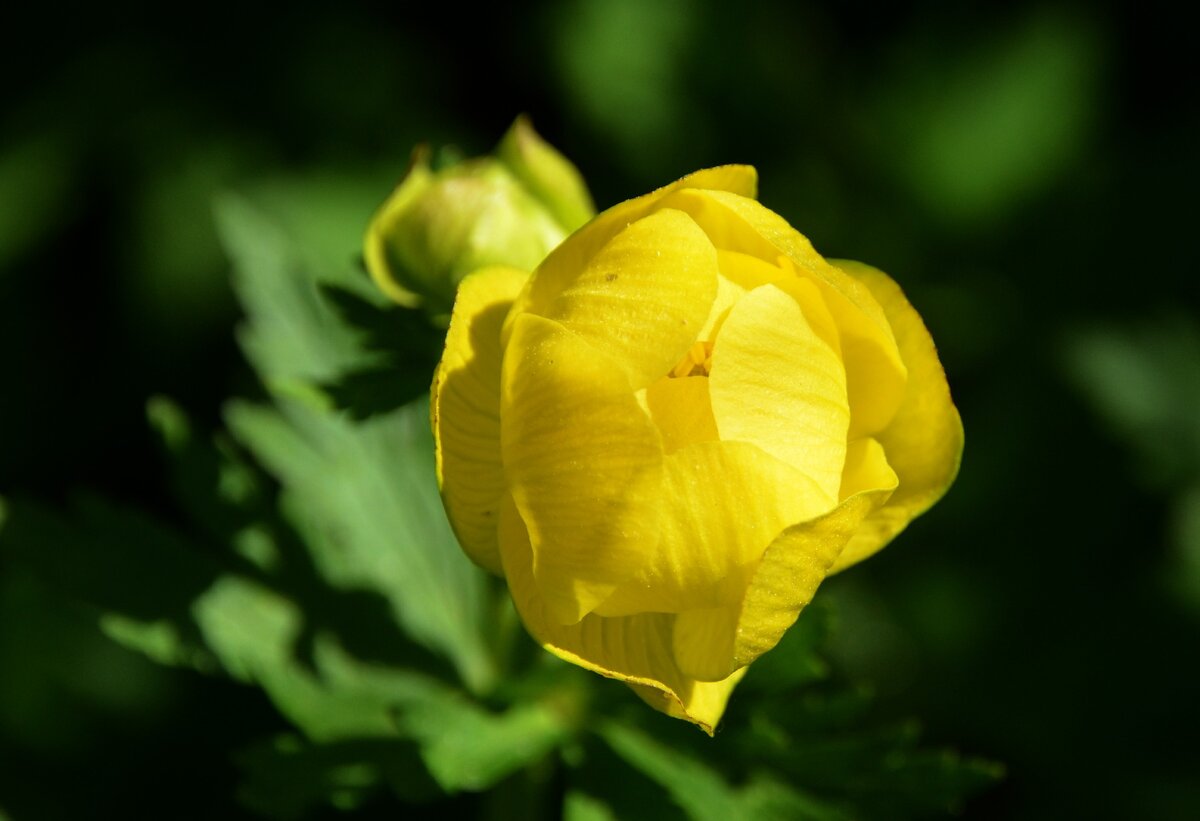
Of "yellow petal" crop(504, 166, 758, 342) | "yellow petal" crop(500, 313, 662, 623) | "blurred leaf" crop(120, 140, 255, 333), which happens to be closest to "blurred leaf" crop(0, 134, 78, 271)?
"blurred leaf" crop(120, 140, 255, 333)

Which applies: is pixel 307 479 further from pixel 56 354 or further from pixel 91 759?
pixel 56 354

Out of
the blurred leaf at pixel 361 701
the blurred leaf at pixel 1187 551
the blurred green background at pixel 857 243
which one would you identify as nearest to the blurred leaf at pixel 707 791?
the blurred leaf at pixel 361 701

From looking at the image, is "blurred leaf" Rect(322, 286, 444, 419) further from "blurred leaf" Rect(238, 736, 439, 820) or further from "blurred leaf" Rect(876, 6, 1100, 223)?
"blurred leaf" Rect(876, 6, 1100, 223)

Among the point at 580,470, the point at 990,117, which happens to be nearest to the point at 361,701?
the point at 580,470

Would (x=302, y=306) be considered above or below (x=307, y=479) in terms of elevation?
above

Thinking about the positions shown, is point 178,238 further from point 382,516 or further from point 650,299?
point 650,299

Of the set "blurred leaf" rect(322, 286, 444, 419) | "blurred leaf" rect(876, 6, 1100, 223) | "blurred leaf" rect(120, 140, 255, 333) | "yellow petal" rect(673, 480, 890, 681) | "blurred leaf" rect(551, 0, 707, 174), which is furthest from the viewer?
"blurred leaf" rect(876, 6, 1100, 223)

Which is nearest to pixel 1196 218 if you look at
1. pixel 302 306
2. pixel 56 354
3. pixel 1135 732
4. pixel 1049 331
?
pixel 1049 331
